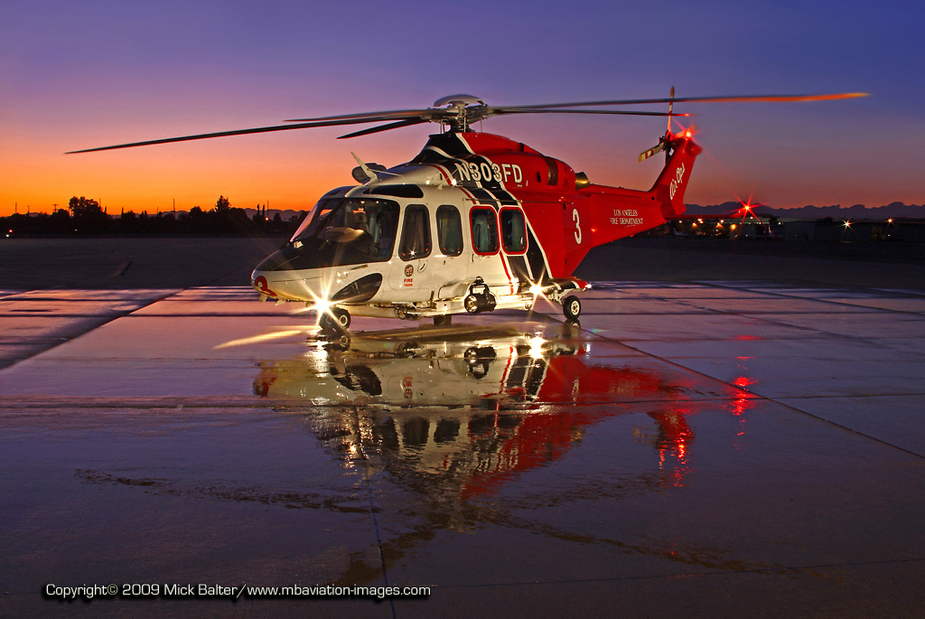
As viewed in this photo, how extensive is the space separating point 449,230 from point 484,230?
79 centimetres

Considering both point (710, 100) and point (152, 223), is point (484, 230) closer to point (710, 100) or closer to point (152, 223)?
point (710, 100)

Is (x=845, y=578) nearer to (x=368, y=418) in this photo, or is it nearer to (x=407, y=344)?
(x=368, y=418)

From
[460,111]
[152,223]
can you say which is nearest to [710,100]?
[460,111]

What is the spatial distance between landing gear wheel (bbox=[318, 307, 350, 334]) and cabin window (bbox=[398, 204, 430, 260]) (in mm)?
1282

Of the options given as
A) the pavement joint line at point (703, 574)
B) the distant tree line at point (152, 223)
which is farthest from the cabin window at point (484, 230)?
the distant tree line at point (152, 223)

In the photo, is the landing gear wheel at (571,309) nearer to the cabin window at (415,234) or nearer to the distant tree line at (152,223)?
the cabin window at (415,234)

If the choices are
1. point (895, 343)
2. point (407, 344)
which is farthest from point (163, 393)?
point (895, 343)

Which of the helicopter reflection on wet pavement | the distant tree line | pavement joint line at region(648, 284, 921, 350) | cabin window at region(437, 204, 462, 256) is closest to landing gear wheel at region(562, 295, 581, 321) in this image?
the helicopter reflection on wet pavement

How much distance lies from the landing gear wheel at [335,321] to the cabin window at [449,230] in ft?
6.44

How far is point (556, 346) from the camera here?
36.9 feet

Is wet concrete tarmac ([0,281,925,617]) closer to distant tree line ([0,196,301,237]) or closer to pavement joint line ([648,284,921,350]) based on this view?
pavement joint line ([648,284,921,350])

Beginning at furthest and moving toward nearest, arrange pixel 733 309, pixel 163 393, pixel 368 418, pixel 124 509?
pixel 733 309
pixel 163 393
pixel 368 418
pixel 124 509

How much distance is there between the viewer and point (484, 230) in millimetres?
12875

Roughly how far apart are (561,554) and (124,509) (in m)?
2.65
